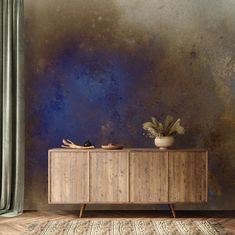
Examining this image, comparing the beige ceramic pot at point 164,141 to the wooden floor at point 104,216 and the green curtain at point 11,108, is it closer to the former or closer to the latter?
the wooden floor at point 104,216

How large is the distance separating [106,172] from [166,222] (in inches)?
31.3

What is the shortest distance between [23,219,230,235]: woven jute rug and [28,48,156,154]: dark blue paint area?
1.01m

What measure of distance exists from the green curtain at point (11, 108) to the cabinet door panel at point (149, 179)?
130cm

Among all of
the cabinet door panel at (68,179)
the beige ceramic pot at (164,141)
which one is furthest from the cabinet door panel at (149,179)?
the cabinet door panel at (68,179)

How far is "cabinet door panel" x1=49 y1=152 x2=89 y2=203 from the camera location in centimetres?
454

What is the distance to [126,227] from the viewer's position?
4156 millimetres

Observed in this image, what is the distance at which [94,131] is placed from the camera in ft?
16.7

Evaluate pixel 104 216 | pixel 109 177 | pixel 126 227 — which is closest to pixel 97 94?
pixel 109 177

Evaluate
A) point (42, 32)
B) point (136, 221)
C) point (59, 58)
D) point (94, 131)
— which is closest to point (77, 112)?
point (94, 131)

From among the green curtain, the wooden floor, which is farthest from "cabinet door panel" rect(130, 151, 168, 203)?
the green curtain

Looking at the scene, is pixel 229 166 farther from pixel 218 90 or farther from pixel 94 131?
pixel 94 131

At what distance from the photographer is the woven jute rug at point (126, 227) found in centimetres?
395

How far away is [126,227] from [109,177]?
1.95 ft

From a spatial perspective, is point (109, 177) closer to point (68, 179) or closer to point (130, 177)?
point (130, 177)
